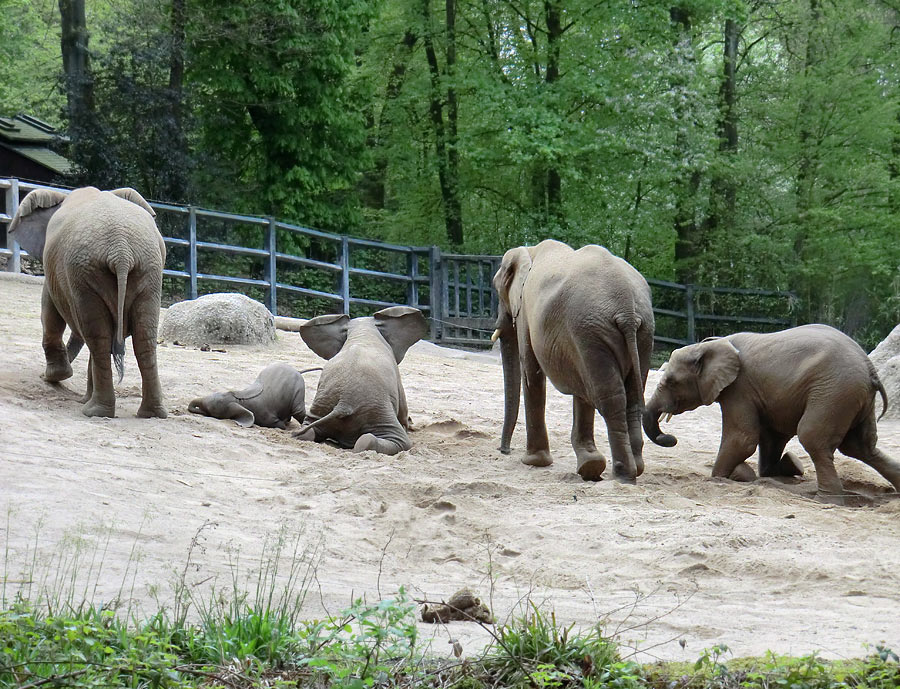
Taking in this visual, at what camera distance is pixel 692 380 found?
8.63 meters

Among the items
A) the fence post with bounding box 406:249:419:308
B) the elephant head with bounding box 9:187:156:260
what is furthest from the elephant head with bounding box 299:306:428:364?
the fence post with bounding box 406:249:419:308

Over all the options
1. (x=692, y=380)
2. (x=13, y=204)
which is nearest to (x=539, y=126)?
(x=13, y=204)

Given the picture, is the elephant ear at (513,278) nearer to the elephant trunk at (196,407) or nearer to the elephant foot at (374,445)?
the elephant foot at (374,445)

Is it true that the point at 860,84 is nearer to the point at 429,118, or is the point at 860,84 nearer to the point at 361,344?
the point at 429,118

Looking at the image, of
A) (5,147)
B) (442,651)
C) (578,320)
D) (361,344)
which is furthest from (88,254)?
(5,147)

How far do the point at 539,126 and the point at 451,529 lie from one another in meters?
18.4

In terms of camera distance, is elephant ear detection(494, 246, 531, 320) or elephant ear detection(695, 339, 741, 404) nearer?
elephant ear detection(695, 339, 741, 404)

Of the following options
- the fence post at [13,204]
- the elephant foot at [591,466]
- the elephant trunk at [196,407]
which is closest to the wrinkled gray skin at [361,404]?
the elephant trunk at [196,407]

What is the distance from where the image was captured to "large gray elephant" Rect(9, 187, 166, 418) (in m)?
7.77

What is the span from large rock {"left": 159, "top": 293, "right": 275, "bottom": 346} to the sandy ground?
167 inches

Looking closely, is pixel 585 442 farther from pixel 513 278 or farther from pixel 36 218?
pixel 36 218

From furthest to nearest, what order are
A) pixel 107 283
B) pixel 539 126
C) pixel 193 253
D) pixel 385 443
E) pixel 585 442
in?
pixel 539 126 → pixel 193 253 → pixel 385 443 → pixel 585 442 → pixel 107 283

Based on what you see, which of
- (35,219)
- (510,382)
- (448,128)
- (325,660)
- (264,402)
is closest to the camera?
(325,660)

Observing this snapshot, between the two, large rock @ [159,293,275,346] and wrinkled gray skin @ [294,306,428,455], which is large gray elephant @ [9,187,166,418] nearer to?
wrinkled gray skin @ [294,306,428,455]
